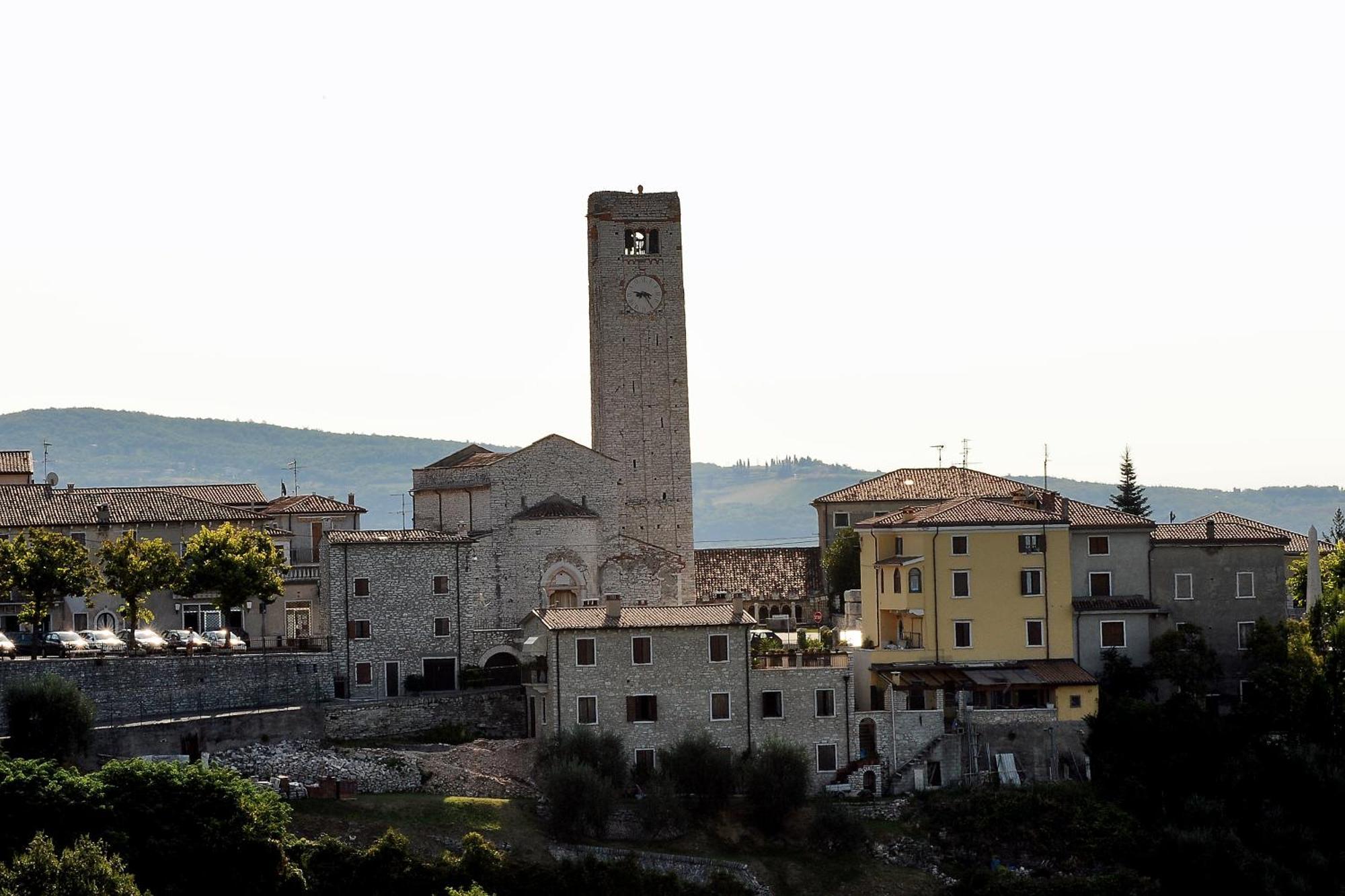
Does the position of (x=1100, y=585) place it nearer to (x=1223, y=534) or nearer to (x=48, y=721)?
(x=1223, y=534)

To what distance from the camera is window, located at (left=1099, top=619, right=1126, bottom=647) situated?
69.2 m

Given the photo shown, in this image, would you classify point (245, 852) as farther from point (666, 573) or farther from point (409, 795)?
point (666, 573)

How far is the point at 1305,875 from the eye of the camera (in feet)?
199

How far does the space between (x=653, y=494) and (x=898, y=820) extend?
95.6ft

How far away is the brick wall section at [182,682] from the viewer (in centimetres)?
6181

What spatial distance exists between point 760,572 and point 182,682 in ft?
105

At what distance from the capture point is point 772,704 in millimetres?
63719

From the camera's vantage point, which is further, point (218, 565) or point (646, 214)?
point (646, 214)

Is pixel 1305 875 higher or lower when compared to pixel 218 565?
lower

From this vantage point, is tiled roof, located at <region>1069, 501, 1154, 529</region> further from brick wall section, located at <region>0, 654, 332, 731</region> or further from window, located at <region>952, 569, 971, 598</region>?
brick wall section, located at <region>0, 654, 332, 731</region>

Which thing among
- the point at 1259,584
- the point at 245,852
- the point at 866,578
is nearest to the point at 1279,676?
the point at 1259,584

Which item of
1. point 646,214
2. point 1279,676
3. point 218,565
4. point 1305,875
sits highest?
point 646,214

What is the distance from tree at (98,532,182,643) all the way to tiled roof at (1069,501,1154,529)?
32.7m

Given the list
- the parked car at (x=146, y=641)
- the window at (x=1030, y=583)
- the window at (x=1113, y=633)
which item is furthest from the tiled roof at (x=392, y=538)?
the window at (x=1113, y=633)
